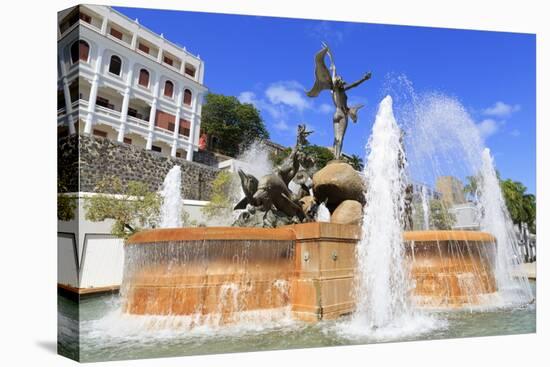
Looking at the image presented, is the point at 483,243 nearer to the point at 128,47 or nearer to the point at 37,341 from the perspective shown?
the point at 37,341

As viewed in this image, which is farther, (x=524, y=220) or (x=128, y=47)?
(x=524, y=220)

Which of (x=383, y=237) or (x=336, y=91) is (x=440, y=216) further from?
(x=383, y=237)

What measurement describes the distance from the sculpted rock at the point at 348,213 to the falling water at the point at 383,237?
410 mm

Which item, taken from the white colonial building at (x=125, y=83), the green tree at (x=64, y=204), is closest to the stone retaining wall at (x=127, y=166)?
the green tree at (x=64, y=204)

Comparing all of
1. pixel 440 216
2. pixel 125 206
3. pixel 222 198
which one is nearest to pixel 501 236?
pixel 440 216

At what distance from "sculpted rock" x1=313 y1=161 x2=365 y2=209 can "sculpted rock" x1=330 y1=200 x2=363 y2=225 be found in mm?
161

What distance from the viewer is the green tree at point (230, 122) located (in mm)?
31908

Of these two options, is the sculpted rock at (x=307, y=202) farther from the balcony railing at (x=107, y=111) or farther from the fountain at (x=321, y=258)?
the balcony railing at (x=107, y=111)

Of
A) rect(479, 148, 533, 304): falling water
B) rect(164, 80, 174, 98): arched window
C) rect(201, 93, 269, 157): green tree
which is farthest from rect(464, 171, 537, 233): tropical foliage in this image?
rect(201, 93, 269, 157): green tree

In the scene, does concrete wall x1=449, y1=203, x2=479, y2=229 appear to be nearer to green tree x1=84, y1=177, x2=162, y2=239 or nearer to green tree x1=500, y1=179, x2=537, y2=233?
green tree x1=500, y1=179, x2=537, y2=233

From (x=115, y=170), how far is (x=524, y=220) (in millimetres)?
19038

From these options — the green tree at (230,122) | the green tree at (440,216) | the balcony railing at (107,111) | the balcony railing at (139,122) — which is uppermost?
the green tree at (230,122)

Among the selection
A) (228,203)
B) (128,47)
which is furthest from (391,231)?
(228,203)

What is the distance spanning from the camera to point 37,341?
6.96m
